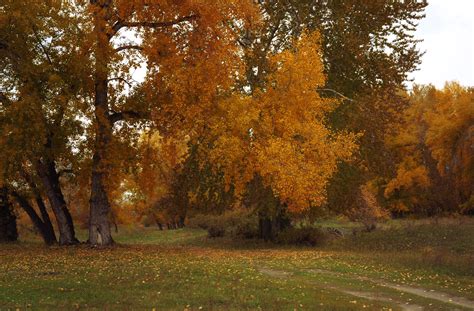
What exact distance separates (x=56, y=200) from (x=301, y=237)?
506 inches

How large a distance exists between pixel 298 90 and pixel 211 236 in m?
19.9

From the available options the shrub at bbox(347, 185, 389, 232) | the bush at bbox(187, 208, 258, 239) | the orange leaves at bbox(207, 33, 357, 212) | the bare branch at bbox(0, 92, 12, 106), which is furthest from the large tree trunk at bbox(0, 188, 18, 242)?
the shrub at bbox(347, 185, 389, 232)

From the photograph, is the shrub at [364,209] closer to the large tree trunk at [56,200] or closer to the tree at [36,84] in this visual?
the large tree trunk at [56,200]

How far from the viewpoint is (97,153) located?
25.7 metres

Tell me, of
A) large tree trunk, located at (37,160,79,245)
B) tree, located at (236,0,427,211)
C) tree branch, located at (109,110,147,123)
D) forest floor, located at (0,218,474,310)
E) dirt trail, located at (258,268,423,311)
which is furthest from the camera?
tree, located at (236,0,427,211)

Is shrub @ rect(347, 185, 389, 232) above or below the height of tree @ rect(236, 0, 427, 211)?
below

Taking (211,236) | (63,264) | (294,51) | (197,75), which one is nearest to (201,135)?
(197,75)

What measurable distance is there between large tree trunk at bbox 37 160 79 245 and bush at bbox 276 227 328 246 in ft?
36.1

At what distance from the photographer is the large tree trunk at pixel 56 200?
27375 millimetres

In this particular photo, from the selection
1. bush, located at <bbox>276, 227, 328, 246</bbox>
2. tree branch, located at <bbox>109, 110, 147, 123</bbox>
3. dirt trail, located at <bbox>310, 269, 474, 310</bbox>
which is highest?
tree branch, located at <bbox>109, 110, 147, 123</bbox>

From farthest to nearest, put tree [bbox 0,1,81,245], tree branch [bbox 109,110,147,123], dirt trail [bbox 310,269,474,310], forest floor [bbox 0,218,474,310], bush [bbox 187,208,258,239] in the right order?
bush [bbox 187,208,258,239] < tree branch [bbox 109,110,147,123] < tree [bbox 0,1,81,245] < dirt trail [bbox 310,269,474,310] < forest floor [bbox 0,218,474,310]

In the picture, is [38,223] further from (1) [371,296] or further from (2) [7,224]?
(1) [371,296]

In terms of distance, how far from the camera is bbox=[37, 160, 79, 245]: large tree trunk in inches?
1078

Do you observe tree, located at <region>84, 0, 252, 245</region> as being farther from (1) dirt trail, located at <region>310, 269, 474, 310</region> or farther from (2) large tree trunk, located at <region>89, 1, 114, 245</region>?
(1) dirt trail, located at <region>310, 269, 474, 310</region>
